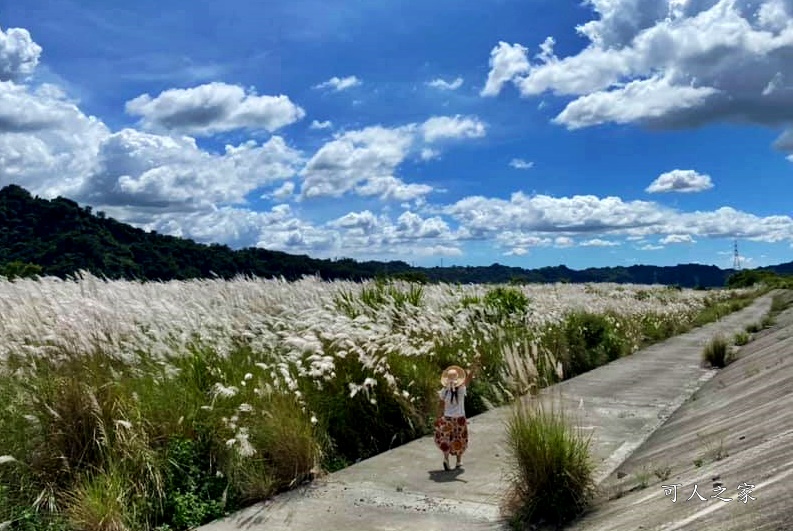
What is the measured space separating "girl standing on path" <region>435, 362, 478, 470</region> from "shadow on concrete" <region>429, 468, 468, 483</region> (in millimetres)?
71

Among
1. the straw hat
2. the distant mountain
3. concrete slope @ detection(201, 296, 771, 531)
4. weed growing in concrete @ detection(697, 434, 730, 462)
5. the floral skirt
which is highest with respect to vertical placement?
the distant mountain

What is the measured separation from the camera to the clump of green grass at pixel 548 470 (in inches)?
206

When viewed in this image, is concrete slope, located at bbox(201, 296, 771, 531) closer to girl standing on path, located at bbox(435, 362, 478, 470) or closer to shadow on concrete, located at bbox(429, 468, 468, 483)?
shadow on concrete, located at bbox(429, 468, 468, 483)

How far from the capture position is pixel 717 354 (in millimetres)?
14797

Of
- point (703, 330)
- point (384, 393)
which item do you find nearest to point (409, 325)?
point (384, 393)

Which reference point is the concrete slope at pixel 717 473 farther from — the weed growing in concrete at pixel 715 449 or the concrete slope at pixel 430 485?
the concrete slope at pixel 430 485

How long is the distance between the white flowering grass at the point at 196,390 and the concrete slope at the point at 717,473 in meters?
1.15

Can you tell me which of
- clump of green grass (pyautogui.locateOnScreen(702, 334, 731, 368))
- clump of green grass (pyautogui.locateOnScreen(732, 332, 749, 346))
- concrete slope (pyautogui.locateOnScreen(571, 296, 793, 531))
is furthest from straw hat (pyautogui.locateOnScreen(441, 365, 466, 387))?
clump of green grass (pyautogui.locateOnScreen(732, 332, 749, 346))

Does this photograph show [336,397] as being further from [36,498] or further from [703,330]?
[703,330]

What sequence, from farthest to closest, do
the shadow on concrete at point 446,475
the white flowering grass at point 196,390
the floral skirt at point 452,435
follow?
the floral skirt at point 452,435 < the shadow on concrete at point 446,475 < the white flowering grass at point 196,390

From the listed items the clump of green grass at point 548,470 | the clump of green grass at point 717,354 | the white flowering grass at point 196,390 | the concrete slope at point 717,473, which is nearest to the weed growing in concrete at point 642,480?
the concrete slope at point 717,473

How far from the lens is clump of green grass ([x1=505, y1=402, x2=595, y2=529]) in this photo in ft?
17.1

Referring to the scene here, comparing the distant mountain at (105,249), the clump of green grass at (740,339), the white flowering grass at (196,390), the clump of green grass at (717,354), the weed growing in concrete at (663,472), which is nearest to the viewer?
the weed growing in concrete at (663,472)

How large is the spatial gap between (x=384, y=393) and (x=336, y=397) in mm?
728
